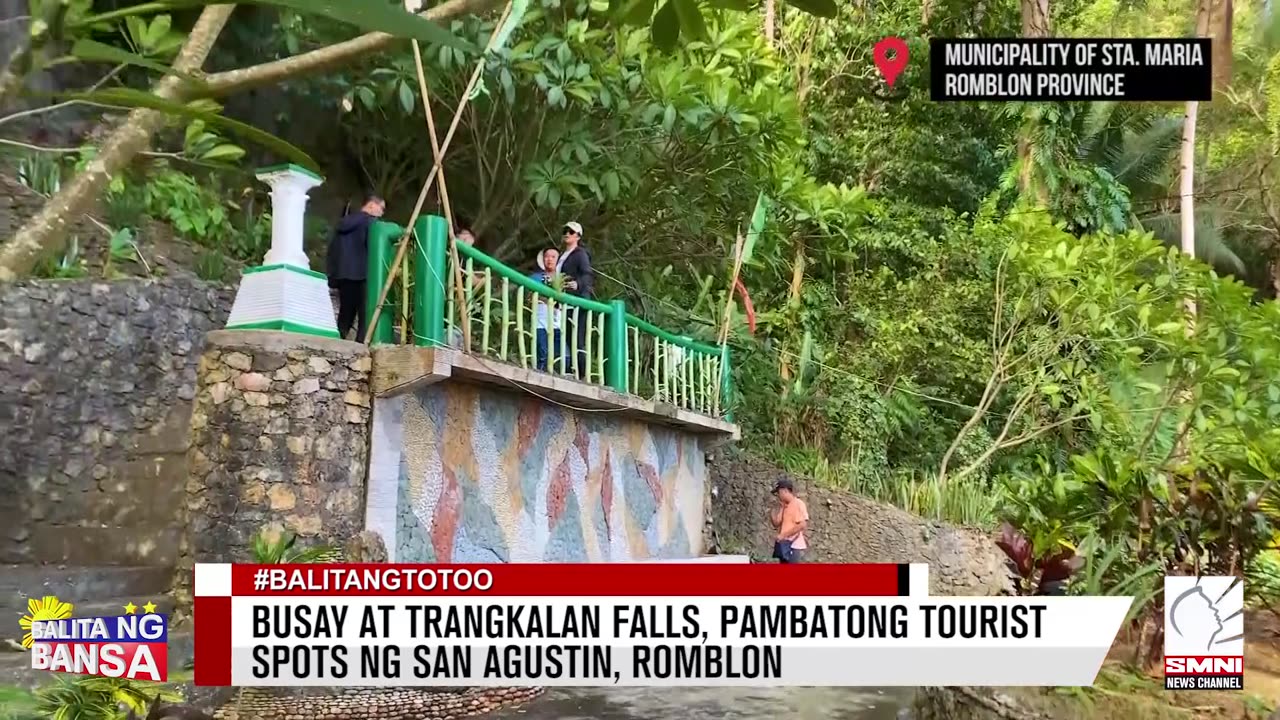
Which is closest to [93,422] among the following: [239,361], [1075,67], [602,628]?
[239,361]

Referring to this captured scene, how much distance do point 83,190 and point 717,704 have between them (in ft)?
9.05

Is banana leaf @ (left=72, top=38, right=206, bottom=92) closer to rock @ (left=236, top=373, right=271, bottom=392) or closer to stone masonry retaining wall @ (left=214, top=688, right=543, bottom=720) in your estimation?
stone masonry retaining wall @ (left=214, top=688, right=543, bottom=720)

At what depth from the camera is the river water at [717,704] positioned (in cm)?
276

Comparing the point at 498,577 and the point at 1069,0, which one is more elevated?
the point at 1069,0

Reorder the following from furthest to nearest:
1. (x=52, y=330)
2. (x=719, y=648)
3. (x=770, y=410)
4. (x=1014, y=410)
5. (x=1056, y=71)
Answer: (x=770, y=410) < (x=1014, y=410) < (x=52, y=330) < (x=1056, y=71) < (x=719, y=648)

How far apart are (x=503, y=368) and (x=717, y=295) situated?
6.01 ft

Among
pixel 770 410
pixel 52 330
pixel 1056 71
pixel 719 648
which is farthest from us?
pixel 770 410

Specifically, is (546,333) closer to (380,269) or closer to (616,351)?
(616,351)

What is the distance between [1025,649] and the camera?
2521mm

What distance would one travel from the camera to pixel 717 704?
9.77ft

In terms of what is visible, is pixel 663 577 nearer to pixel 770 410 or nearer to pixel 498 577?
pixel 498 577

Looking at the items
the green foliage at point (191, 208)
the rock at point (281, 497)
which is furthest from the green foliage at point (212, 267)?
the rock at point (281, 497)

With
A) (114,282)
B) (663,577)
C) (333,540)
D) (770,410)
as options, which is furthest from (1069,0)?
(114,282)

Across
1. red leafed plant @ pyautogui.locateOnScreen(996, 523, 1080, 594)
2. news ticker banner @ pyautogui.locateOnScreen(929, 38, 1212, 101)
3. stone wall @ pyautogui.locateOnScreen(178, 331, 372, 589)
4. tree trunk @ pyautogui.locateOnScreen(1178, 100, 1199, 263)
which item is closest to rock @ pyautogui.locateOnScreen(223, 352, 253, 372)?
stone wall @ pyautogui.locateOnScreen(178, 331, 372, 589)
